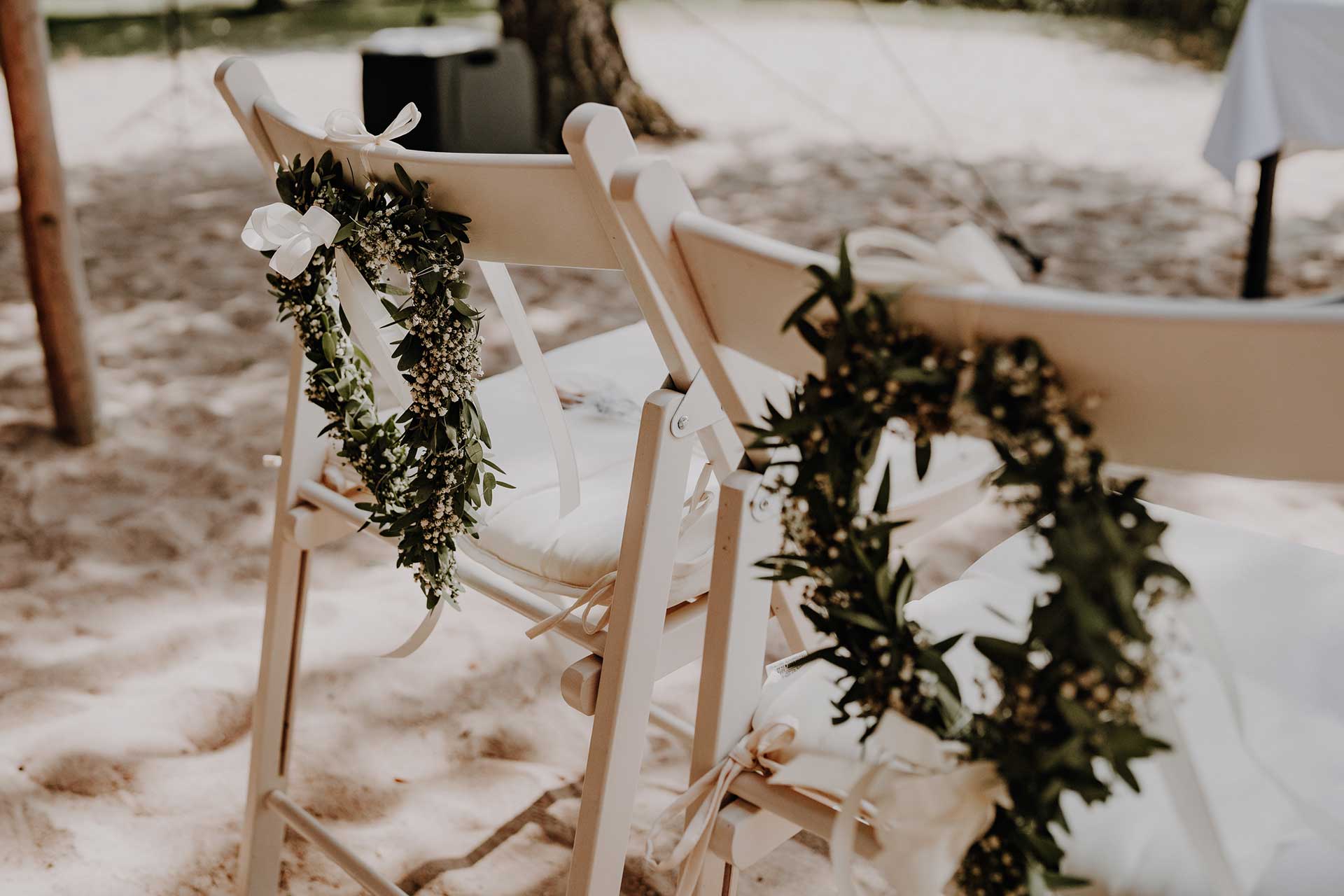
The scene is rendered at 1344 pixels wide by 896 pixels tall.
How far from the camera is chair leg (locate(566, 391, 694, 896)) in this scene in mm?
915

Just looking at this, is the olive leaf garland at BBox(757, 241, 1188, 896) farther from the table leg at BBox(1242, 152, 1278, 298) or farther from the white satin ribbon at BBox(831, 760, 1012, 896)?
the table leg at BBox(1242, 152, 1278, 298)

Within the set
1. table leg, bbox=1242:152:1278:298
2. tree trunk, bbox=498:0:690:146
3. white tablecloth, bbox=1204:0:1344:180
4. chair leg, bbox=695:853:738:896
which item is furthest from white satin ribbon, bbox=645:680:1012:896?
tree trunk, bbox=498:0:690:146

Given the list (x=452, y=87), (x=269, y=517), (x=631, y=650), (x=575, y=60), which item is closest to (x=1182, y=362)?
(x=631, y=650)

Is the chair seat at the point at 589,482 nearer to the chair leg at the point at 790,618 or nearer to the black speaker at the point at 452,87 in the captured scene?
the chair leg at the point at 790,618

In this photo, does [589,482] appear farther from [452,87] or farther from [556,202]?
[452,87]

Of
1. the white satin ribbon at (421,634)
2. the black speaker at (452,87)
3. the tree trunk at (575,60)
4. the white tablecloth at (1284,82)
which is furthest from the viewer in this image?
the tree trunk at (575,60)

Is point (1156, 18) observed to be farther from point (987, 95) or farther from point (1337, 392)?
point (1337, 392)

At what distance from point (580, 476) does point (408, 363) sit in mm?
276

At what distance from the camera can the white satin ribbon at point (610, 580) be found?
1.02 metres

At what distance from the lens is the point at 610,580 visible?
1021 millimetres

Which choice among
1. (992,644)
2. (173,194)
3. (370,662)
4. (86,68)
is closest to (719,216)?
(173,194)

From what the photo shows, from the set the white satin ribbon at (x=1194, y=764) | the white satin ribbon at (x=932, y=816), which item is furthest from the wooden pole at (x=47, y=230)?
the white satin ribbon at (x=1194, y=764)

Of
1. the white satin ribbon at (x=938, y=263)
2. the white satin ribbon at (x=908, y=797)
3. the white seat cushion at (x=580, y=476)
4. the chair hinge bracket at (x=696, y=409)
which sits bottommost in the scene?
the white seat cushion at (x=580, y=476)

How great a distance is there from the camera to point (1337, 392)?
57cm
